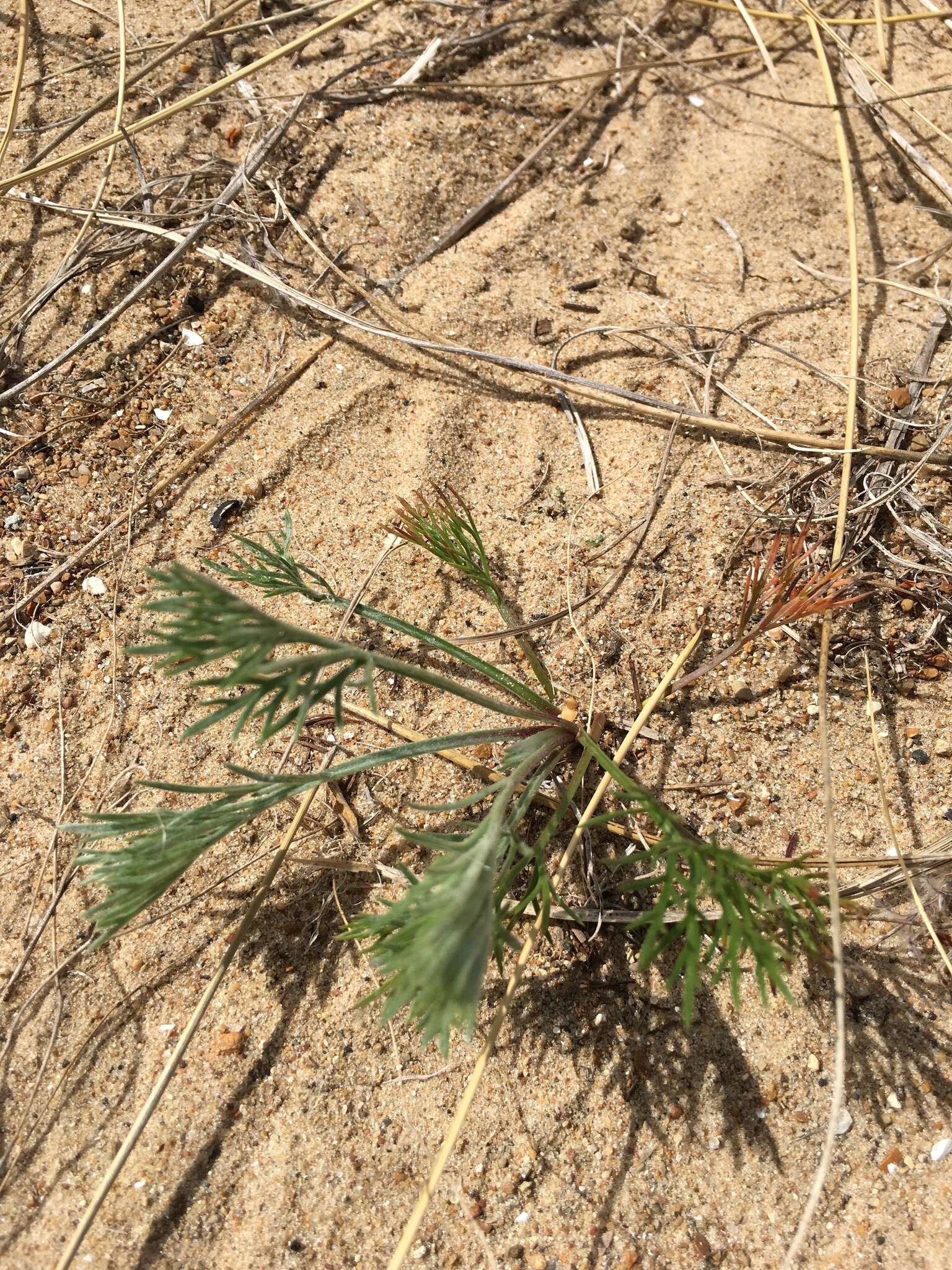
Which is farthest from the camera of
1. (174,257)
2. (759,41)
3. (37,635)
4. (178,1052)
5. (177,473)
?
(759,41)

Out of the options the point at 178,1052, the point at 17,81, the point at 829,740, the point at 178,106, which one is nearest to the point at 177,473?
the point at 178,106

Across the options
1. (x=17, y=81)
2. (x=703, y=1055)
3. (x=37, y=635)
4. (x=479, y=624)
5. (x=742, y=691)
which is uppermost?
(x=17, y=81)

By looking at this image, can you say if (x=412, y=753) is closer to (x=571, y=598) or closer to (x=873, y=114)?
(x=571, y=598)

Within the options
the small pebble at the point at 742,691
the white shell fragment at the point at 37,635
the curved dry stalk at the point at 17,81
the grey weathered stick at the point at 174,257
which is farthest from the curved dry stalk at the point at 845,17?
the white shell fragment at the point at 37,635

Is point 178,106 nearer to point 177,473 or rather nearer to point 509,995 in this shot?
point 177,473

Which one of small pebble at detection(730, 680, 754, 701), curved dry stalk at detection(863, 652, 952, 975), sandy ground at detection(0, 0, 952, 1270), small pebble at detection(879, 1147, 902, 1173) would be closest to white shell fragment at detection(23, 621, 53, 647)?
sandy ground at detection(0, 0, 952, 1270)

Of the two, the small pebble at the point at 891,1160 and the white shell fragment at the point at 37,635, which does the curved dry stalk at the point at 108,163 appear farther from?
the small pebble at the point at 891,1160
